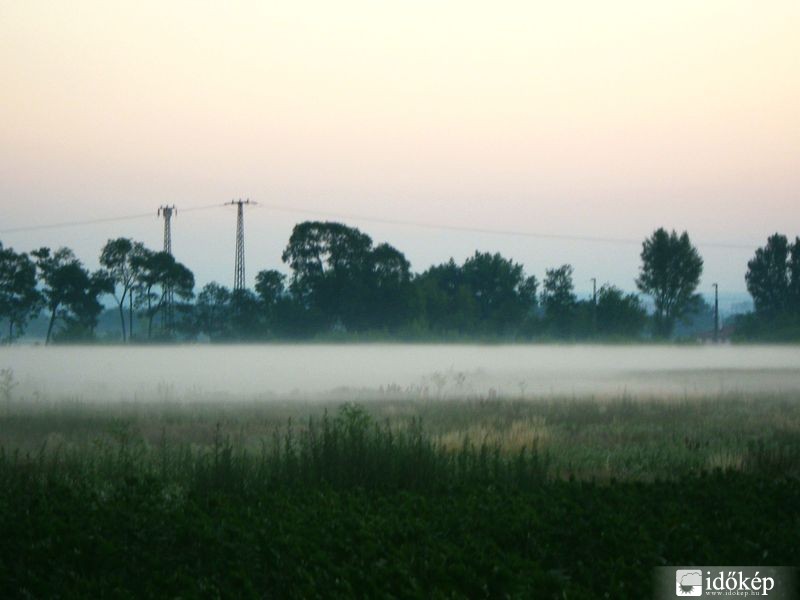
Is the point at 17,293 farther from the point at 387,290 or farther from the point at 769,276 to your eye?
the point at 769,276

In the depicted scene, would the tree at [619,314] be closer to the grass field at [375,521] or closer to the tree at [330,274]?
the tree at [330,274]

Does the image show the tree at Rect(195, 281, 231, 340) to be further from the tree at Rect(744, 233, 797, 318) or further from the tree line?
the tree at Rect(744, 233, 797, 318)

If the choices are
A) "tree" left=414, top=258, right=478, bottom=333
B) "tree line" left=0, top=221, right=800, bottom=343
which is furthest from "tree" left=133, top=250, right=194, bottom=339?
"tree" left=414, top=258, right=478, bottom=333

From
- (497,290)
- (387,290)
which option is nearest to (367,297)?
(387,290)

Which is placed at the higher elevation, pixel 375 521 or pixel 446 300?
pixel 446 300

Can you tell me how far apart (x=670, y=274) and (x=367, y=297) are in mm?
21931

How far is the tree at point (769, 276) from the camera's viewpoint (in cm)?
7306

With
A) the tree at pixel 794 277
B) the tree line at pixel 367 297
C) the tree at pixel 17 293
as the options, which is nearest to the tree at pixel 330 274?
the tree line at pixel 367 297

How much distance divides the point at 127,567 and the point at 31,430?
1429 cm

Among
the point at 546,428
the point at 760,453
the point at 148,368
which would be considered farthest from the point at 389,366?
the point at 760,453

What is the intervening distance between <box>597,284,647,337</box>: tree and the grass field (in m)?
52.6

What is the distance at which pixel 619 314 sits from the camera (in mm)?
69750

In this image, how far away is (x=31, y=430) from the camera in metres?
22.0

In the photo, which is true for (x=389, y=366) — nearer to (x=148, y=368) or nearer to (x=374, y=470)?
(x=148, y=368)
